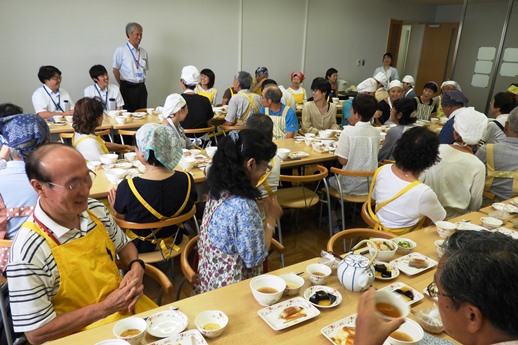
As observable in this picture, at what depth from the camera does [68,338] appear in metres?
1.17

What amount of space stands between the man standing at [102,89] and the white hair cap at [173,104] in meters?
2.10

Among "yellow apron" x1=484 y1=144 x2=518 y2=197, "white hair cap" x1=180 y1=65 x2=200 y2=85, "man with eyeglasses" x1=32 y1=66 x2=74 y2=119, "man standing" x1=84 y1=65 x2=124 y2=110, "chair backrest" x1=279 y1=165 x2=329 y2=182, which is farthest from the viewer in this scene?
"man standing" x1=84 y1=65 x2=124 y2=110

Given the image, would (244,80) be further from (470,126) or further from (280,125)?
(470,126)

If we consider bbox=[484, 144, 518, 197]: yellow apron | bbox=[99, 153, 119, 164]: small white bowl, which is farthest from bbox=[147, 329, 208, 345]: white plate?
bbox=[484, 144, 518, 197]: yellow apron

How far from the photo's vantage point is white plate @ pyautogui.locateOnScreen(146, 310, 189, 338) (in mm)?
1194

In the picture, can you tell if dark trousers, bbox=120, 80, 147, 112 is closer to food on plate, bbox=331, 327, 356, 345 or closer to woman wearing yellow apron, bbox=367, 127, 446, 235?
woman wearing yellow apron, bbox=367, 127, 446, 235

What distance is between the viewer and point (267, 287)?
1441mm

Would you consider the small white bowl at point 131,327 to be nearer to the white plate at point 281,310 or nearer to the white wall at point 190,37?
the white plate at point 281,310

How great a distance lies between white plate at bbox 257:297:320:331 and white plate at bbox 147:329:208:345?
0.75ft

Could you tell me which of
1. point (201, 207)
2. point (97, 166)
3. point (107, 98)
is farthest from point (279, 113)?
point (107, 98)

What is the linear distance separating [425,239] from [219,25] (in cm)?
639

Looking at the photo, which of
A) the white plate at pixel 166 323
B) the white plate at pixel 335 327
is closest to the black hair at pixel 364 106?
the white plate at pixel 335 327

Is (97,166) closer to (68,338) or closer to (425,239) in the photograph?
(68,338)

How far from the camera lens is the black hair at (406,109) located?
3707 mm
